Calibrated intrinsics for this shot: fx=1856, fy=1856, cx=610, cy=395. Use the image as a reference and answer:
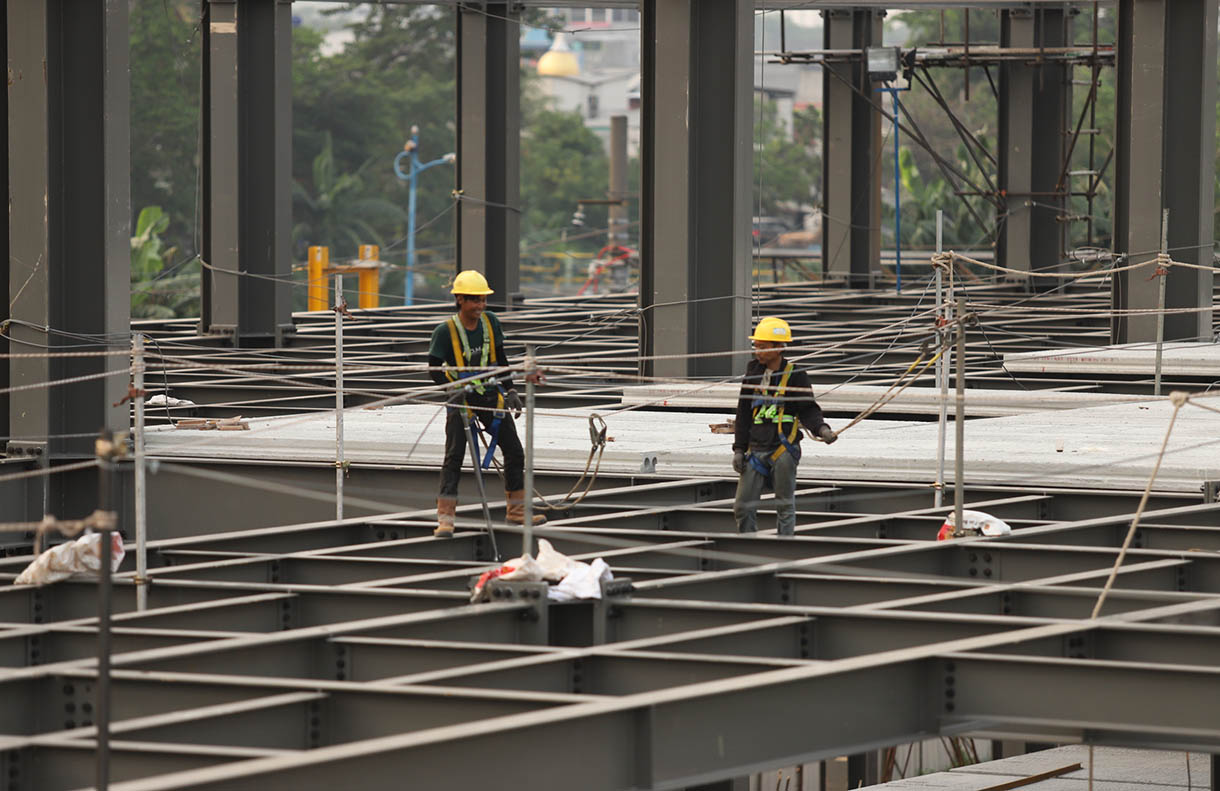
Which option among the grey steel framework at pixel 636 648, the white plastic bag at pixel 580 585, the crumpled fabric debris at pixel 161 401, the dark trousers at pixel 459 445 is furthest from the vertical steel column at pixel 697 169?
the white plastic bag at pixel 580 585

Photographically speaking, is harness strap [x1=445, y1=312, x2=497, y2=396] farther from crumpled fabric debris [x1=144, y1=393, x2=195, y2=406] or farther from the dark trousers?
crumpled fabric debris [x1=144, y1=393, x2=195, y2=406]

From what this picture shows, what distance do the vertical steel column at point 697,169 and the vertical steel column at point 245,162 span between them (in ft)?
26.4

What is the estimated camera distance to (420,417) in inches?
784

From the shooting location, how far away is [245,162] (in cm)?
2766

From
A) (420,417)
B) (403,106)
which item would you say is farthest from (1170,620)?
(403,106)

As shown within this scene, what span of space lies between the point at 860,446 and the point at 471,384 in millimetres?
4816

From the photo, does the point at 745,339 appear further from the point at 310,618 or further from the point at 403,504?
the point at 310,618

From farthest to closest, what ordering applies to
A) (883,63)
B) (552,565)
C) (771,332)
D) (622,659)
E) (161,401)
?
(883,63) → (161,401) → (771,332) → (552,565) → (622,659)

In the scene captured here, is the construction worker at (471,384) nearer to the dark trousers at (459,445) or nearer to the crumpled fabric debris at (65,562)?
the dark trousers at (459,445)

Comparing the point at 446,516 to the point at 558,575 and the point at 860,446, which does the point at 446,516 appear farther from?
the point at 860,446

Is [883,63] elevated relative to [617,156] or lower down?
lower down

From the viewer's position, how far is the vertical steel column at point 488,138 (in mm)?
32688

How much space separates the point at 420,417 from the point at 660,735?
10.8 m

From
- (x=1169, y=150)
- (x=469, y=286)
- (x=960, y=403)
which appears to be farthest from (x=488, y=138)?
(x=960, y=403)
